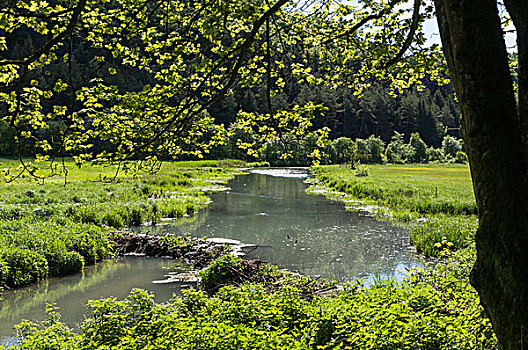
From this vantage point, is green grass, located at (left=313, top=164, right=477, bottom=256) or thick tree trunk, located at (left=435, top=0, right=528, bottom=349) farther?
green grass, located at (left=313, top=164, right=477, bottom=256)

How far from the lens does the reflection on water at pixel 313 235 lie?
44.0 ft

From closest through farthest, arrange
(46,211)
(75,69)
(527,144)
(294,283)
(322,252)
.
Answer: (527,144), (294,283), (322,252), (46,211), (75,69)

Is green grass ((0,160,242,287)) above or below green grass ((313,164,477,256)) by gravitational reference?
above

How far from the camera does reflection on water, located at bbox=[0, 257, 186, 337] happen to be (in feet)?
31.1

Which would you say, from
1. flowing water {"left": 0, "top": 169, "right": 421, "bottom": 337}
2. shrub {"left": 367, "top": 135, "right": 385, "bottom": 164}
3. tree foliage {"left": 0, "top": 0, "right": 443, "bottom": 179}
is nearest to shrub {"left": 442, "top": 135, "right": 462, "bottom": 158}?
shrub {"left": 367, "top": 135, "right": 385, "bottom": 164}

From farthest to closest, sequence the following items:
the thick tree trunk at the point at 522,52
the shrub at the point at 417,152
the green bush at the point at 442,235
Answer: the shrub at the point at 417,152 < the green bush at the point at 442,235 < the thick tree trunk at the point at 522,52

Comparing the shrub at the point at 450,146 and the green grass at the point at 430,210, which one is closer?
the green grass at the point at 430,210

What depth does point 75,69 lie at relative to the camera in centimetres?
9462

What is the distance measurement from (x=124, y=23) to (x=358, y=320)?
5931mm

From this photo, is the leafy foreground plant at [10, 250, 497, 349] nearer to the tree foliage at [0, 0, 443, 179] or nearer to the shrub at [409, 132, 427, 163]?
the tree foliage at [0, 0, 443, 179]

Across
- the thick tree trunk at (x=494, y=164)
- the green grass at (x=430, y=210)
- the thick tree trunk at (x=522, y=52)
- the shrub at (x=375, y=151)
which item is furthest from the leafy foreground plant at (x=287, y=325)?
the shrub at (x=375, y=151)

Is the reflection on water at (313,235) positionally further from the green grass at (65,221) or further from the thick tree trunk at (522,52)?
the thick tree trunk at (522,52)

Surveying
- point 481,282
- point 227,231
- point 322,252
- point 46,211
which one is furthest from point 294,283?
point 46,211

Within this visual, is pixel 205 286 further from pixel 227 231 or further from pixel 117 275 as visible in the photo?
pixel 227 231
